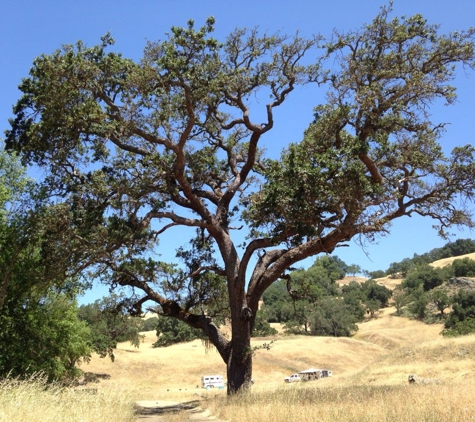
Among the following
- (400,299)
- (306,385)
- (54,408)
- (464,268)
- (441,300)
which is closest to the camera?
(54,408)

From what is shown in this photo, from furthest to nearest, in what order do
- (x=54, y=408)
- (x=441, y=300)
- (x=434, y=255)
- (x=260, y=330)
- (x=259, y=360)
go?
(x=434, y=255)
(x=441, y=300)
(x=260, y=330)
(x=259, y=360)
(x=54, y=408)

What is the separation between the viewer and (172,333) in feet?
233

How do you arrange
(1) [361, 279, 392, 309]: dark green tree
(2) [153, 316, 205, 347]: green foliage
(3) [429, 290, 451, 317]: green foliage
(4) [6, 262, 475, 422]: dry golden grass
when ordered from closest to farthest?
1. (4) [6, 262, 475, 422]: dry golden grass
2. (2) [153, 316, 205, 347]: green foliage
3. (3) [429, 290, 451, 317]: green foliage
4. (1) [361, 279, 392, 309]: dark green tree

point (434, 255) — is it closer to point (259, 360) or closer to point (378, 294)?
point (378, 294)

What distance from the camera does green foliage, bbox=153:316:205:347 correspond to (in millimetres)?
70062

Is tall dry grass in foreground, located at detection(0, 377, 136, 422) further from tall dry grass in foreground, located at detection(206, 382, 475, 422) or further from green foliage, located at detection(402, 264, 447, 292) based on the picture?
green foliage, located at detection(402, 264, 447, 292)

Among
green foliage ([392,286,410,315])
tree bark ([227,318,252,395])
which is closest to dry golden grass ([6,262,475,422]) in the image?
tree bark ([227,318,252,395])

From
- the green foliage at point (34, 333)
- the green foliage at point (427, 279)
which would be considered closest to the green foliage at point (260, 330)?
the green foliage at point (427, 279)

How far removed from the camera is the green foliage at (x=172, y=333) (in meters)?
70.1

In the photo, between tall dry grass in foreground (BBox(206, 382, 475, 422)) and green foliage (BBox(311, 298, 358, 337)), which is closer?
tall dry grass in foreground (BBox(206, 382, 475, 422))

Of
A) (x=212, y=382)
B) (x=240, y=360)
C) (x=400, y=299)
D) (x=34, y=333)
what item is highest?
(x=400, y=299)

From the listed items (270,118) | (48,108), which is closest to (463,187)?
(270,118)

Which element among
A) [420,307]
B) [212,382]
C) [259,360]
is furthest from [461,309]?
[212,382]

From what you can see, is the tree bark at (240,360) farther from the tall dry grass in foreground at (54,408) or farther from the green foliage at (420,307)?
the green foliage at (420,307)
